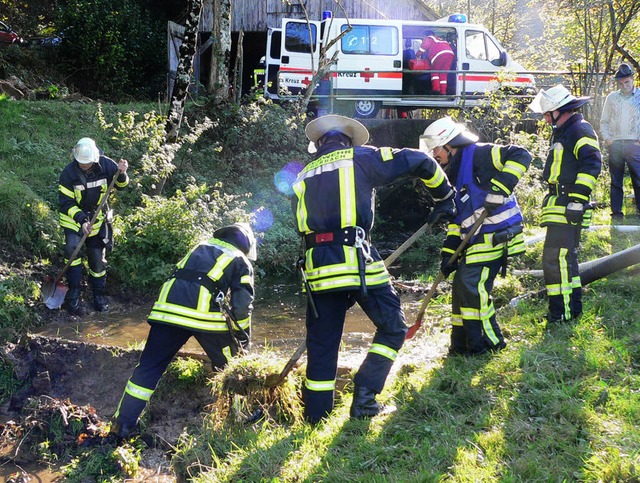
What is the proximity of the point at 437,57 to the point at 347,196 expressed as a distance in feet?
33.8

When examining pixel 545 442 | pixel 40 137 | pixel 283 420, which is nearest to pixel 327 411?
pixel 283 420

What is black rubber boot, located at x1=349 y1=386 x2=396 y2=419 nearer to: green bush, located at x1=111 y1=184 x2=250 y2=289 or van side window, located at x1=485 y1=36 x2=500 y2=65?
green bush, located at x1=111 y1=184 x2=250 y2=289

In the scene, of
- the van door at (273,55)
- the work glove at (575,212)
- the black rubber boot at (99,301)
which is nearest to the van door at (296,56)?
the van door at (273,55)

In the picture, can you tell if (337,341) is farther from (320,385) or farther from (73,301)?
(73,301)

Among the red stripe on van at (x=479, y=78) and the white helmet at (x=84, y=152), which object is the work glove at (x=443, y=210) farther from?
the red stripe on van at (x=479, y=78)

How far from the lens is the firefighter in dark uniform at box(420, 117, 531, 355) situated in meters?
4.70

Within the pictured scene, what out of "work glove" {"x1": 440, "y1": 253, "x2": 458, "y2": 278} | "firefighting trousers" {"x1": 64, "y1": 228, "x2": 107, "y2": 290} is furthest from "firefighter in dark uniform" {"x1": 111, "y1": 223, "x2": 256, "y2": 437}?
"firefighting trousers" {"x1": 64, "y1": 228, "x2": 107, "y2": 290}

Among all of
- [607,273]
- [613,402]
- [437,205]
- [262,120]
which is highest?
[262,120]

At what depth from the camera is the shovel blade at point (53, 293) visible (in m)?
6.86

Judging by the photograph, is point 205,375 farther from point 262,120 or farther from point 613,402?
point 262,120

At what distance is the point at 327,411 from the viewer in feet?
13.5

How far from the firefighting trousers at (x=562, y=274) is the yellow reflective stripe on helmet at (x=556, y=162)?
1.37ft

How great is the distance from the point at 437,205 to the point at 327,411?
1565 millimetres

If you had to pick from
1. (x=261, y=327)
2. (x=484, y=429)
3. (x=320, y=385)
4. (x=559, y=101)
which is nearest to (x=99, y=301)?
(x=261, y=327)
